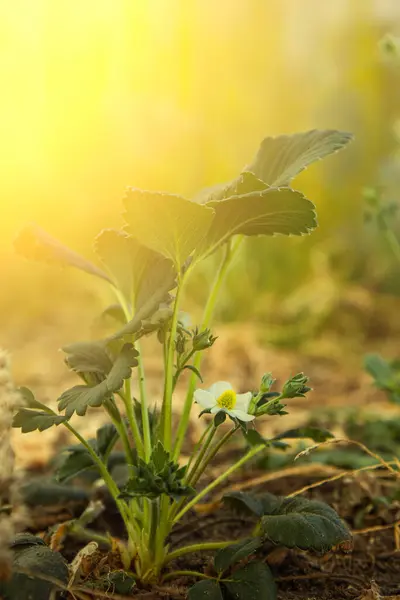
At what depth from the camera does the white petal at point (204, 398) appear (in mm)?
879

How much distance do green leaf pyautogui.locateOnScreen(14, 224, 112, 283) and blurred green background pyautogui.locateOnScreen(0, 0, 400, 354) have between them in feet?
7.35

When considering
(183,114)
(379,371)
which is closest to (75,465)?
(379,371)

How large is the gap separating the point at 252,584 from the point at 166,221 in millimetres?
438

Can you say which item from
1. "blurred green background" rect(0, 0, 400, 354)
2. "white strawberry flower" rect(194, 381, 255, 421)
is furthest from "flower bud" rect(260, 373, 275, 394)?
"blurred green background" rect(0, 0, 400, 354)

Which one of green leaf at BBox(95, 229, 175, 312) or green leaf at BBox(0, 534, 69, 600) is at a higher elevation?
green leaf at BBox(95, 229, 175, 312)

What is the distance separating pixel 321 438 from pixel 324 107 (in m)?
3.94

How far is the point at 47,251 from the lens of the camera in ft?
3.46

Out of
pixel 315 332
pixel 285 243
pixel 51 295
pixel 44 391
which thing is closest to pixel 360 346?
pixel 315 332

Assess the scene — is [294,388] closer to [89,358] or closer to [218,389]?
[218,389]

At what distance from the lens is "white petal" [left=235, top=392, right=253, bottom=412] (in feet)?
2.91

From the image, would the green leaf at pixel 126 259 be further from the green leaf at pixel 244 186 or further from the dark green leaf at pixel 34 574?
the dark green leaf at pixel 34 574

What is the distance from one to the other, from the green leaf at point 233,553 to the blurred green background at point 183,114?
7.87 feet

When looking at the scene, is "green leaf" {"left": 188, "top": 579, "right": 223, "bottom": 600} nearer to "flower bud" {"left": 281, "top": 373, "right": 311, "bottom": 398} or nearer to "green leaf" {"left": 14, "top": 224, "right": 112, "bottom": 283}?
"flower bud" {"left": 281, "top": 373, "right": 311, "bottom": 398}

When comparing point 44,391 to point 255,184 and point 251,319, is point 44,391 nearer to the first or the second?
point 251,319
